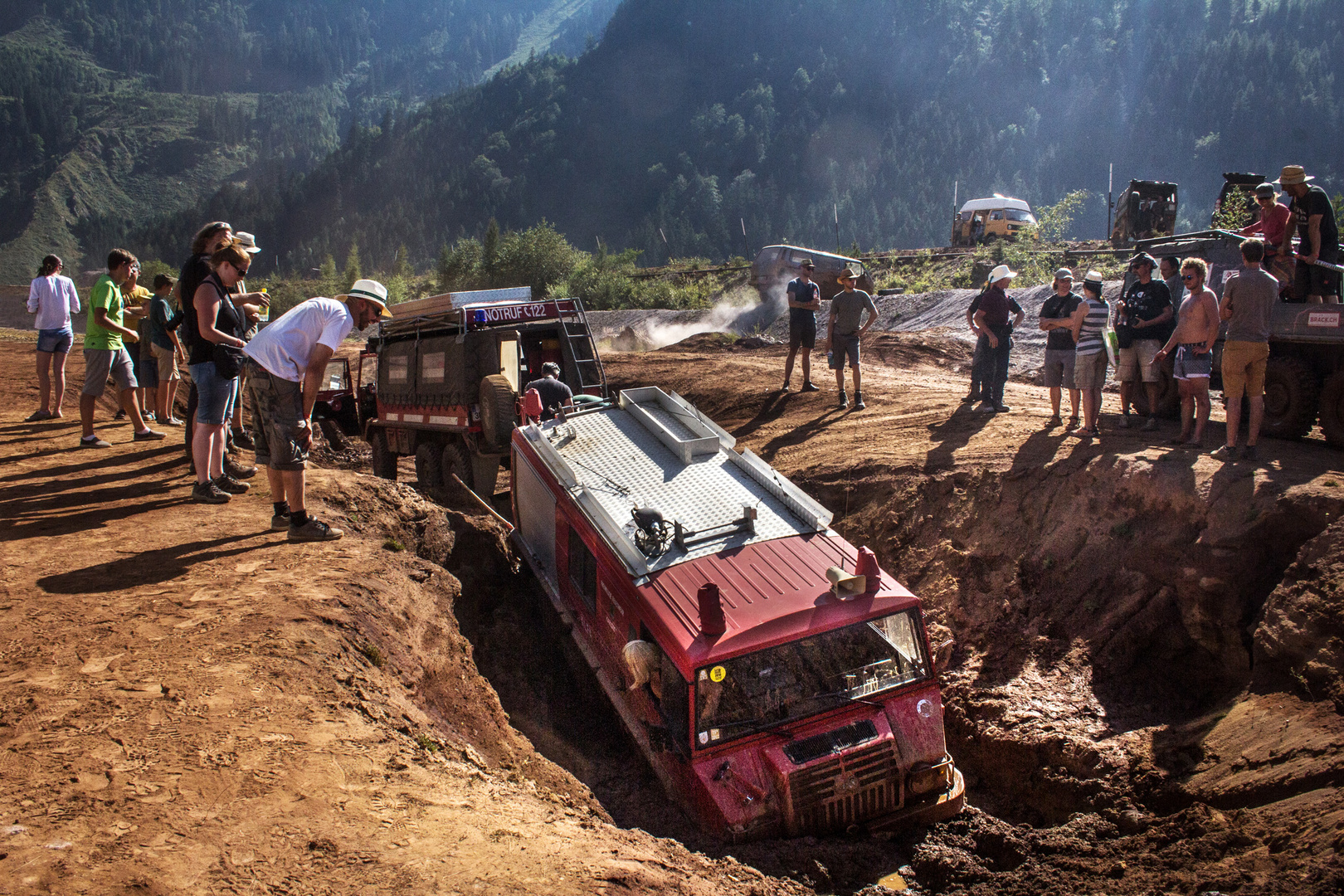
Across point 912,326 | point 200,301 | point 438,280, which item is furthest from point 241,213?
point 200,301

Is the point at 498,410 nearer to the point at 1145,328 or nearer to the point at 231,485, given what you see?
the point at 231,485

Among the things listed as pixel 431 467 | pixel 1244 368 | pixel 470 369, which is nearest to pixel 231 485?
pixel 470 369

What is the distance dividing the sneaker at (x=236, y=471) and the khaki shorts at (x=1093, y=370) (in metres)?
8.11

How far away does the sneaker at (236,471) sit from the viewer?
7688mm

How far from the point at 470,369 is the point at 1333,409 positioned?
28.8 ft

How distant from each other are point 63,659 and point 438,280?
5351 centimetres

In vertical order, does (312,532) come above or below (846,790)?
above

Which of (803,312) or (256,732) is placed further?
(803,312)

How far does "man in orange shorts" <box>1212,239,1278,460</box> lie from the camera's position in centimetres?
700

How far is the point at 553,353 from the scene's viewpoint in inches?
441

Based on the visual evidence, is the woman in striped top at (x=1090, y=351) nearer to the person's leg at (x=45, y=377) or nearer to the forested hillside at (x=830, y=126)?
the person's leg at (x=45, y=377)

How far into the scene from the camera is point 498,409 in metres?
9.40

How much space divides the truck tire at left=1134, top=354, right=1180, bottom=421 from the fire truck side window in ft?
21.0

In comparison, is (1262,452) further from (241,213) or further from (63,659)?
(241,213)
